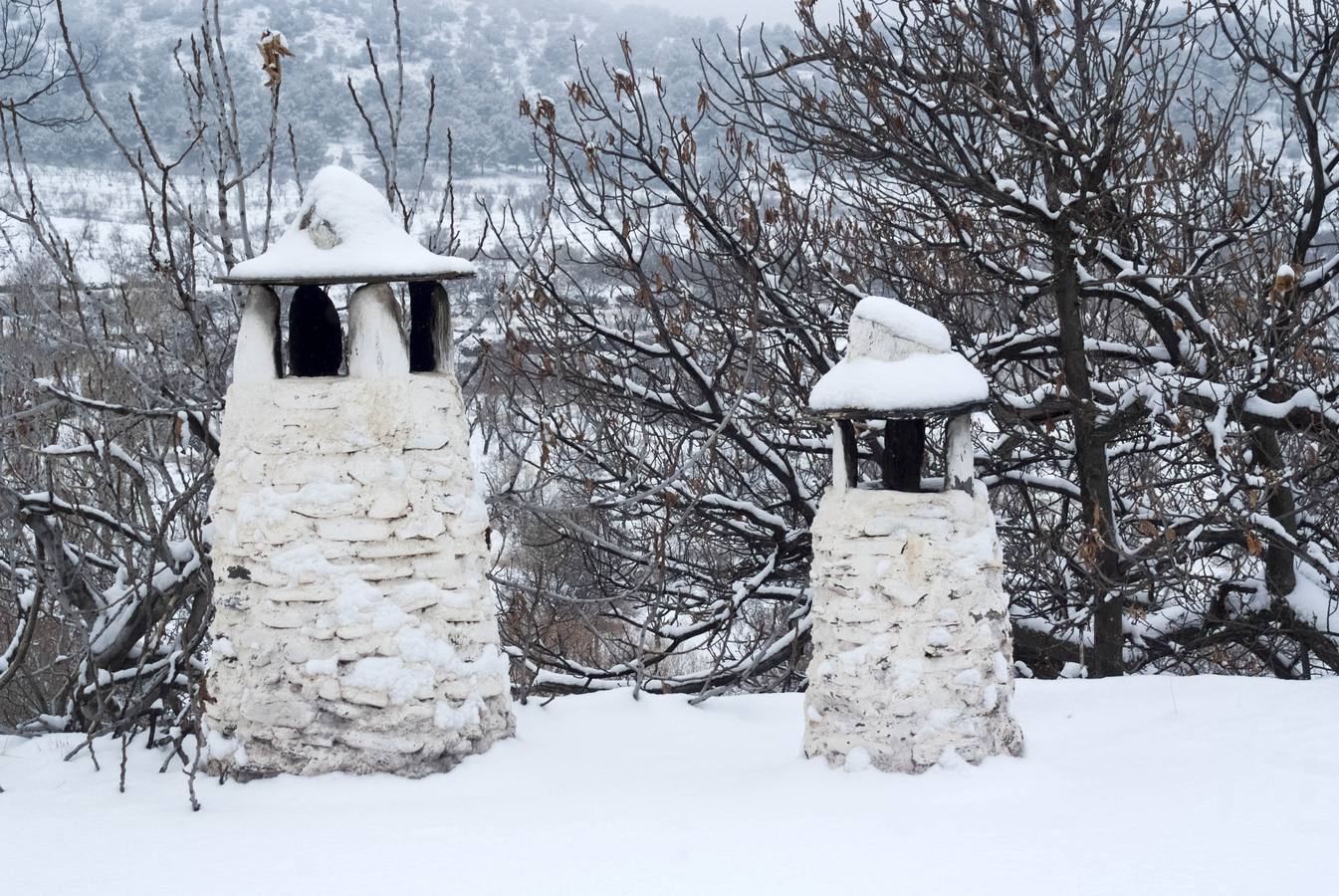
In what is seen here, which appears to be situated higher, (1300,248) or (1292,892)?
(1300,248)

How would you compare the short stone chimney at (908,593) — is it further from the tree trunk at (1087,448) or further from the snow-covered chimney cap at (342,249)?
the tree trunk at (1087,448)

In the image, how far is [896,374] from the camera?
192 inches

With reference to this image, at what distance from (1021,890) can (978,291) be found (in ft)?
19.0

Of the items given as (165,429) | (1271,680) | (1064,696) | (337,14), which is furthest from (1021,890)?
(337,14)

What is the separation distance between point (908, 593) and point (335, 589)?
2.23 m

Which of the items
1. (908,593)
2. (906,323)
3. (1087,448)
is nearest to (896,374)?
(906,323)

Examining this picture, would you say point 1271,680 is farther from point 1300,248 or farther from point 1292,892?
point 1300,248

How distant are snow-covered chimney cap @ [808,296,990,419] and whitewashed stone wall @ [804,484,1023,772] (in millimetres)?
345

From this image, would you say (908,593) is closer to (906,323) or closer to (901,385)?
(901,385)

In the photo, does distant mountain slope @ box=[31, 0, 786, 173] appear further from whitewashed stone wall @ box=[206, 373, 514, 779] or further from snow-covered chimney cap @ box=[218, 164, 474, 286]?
whitewashed stone wall @ box=[206, 373, 514, 779]

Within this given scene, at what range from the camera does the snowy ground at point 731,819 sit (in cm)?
397

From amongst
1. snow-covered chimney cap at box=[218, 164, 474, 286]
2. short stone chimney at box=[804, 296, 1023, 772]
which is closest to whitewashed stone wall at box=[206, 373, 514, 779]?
snow-covered chimney cap at box=[218, 164, 474, 286]

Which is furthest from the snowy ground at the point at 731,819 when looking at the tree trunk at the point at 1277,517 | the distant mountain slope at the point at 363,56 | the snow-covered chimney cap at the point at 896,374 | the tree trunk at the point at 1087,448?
the distant mountain slope at the point at 363,56

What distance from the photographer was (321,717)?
4852mm
